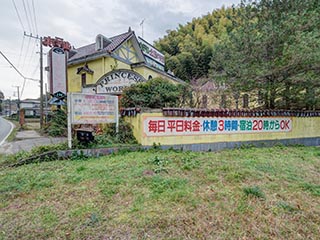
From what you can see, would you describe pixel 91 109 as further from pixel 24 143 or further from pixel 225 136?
pixel 225 136

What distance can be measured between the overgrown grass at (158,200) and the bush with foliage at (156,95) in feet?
8.34

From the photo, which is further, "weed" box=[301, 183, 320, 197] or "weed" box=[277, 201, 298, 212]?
"weed" box=[301, 183, 320, 197]

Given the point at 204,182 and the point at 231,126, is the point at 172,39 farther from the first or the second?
the point at 204,182

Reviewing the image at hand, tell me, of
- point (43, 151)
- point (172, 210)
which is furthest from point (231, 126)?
point (43, 151)

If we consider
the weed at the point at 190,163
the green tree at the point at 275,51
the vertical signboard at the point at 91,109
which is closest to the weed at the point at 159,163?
the weed at the point at 190,163

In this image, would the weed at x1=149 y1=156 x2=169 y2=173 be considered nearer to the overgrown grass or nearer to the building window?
the overgrown grass

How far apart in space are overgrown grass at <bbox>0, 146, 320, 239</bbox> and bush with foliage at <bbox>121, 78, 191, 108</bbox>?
2.54 metres

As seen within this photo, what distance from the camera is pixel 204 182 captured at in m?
3.51

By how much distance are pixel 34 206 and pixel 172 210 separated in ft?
5.97

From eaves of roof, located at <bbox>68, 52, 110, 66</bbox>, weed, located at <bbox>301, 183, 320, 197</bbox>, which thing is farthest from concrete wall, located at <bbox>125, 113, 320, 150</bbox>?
eaves of roof, located at <bbox>68, 52, 110, 66</bbox>

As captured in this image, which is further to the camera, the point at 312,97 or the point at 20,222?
the point at 312,97

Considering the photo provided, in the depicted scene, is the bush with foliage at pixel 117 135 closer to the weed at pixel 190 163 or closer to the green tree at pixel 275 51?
the weed at pixel 190 163

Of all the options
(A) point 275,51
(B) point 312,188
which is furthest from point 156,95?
(B) point 312,188

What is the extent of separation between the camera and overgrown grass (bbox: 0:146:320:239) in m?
2.23
